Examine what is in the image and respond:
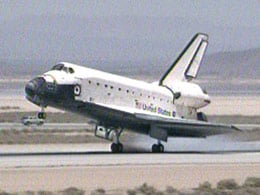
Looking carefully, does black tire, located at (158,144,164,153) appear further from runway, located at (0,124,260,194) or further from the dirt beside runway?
the dirt beside runway

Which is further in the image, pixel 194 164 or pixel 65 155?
pixel 65 155

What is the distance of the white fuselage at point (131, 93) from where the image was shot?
1732 inches

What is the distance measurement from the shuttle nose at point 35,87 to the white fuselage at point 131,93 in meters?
0.30

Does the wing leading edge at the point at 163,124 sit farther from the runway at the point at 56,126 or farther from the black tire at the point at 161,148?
the runway at the point at 56,126

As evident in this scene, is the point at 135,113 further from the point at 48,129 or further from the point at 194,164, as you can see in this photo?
the point at 48,129

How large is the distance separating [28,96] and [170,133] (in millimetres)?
5976

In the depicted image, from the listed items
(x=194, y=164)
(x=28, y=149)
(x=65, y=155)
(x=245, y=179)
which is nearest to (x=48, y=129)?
(x=28, y=149)

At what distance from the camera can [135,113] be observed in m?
45.4

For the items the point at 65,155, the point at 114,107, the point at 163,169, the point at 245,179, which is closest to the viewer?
the point at 245,179

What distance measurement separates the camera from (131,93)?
45531 millimetres

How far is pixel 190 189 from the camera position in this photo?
30.4 m

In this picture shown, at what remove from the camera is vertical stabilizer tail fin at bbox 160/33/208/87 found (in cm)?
4797

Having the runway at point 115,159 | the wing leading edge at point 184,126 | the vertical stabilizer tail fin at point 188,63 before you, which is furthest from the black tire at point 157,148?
the vertical stabilizer tail fin at point 188,63

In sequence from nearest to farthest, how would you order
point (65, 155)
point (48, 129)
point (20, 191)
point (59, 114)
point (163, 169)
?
point (20, 191) < point (163, 169) < point (65, 155) < point (48, 129) < point (59, 114)
